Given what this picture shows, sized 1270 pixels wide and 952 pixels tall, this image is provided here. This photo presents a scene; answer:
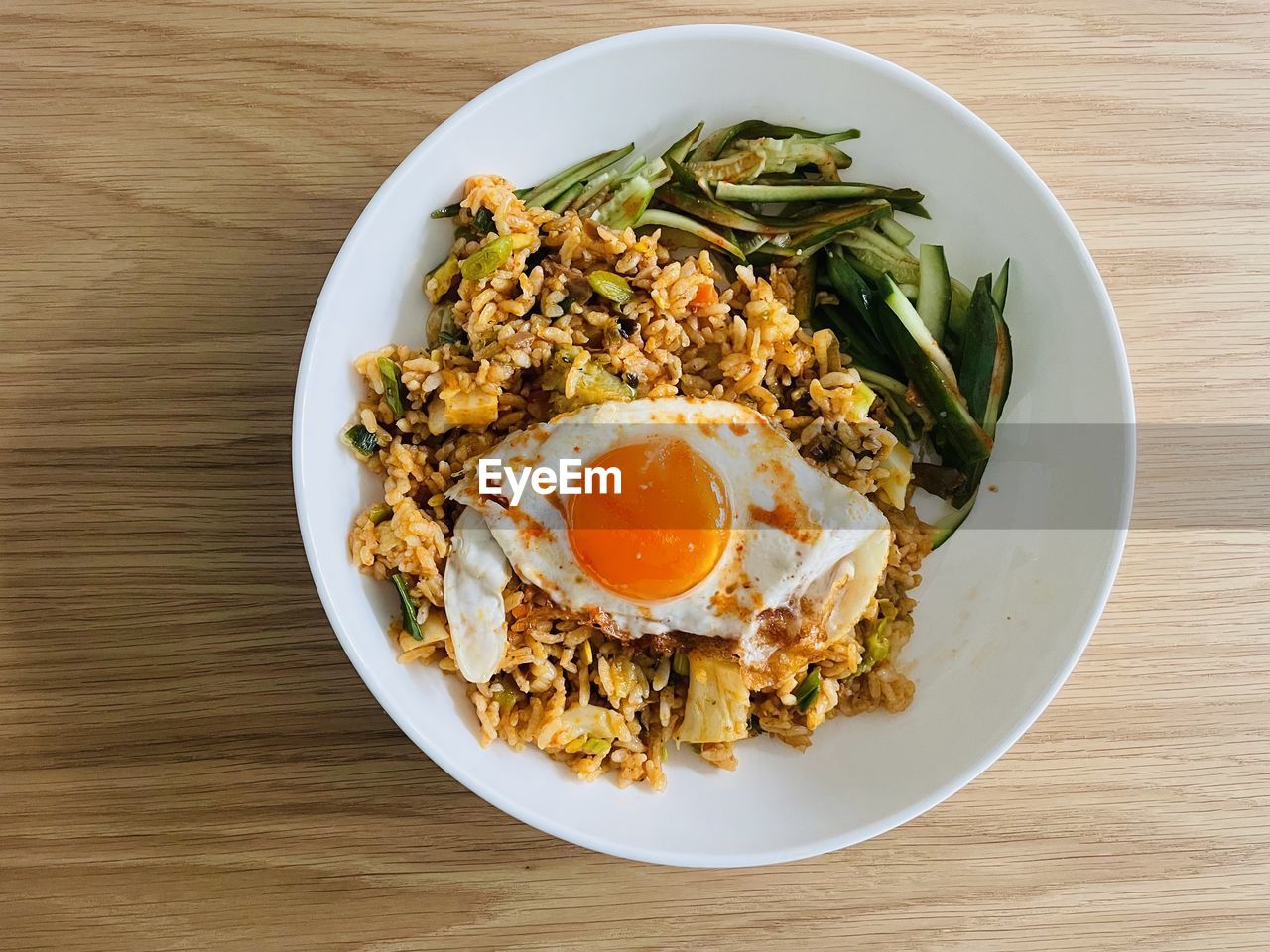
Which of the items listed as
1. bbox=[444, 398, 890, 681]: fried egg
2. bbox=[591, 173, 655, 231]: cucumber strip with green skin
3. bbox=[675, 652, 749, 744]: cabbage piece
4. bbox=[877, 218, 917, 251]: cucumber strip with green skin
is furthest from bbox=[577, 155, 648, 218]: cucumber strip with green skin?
bbox=[675, 652, 749, 744]: cabbage piece

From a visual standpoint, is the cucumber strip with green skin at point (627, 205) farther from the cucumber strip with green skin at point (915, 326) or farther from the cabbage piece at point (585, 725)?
the cabbage piece at point (585, 725)

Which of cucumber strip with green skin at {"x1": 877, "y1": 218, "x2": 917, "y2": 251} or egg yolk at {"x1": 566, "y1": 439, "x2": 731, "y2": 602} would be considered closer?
egg yolk at {"x1": 566, "y1": 439, "x2": 731, "y2": 602}

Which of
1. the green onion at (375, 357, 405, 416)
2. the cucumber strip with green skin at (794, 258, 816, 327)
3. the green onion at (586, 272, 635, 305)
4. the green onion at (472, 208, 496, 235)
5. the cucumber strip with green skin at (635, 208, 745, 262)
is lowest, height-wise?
the green onion at (375, 357, 405, 416)

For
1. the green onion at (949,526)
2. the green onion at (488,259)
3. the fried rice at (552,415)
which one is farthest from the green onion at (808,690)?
the green onion at (488,259)

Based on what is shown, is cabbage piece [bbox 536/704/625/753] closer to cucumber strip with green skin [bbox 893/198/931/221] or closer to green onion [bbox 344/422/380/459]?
green onion [bbox 344/422/380/459]

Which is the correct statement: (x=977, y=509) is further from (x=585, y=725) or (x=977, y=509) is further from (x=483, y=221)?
(x=483, y=221)

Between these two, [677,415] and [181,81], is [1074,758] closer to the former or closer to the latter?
[677,415]

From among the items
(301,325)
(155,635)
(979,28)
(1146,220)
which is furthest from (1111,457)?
(155,635)
